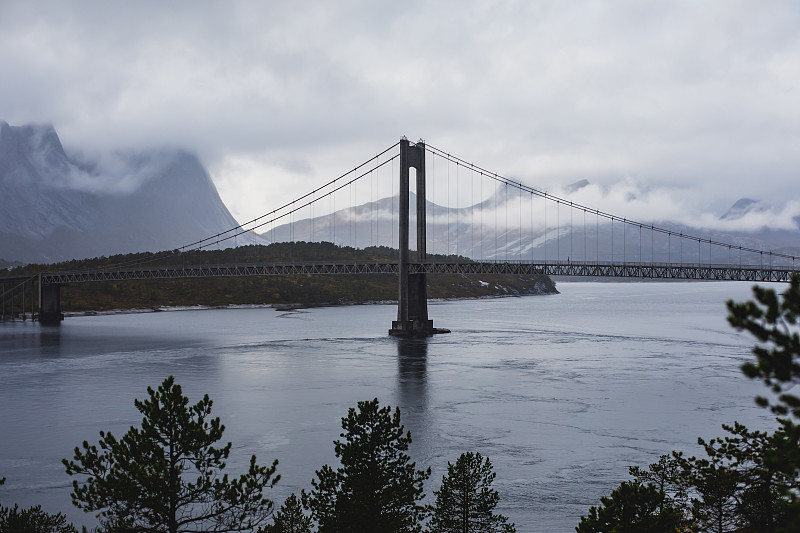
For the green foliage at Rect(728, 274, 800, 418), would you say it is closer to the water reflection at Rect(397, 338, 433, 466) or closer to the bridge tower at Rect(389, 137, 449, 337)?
the water reflection at Rect(397, 338, 433, 466)

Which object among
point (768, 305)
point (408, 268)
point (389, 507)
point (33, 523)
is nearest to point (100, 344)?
point (408, 268)

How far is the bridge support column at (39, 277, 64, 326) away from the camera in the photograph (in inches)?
3810

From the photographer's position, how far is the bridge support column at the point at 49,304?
9676 centimetres

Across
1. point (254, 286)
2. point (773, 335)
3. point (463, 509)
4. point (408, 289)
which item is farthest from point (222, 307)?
point (773, 335)

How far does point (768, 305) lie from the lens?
556cm

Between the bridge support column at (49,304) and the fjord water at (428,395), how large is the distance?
20.1m

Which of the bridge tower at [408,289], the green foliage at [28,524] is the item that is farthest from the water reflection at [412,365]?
the green foliage at [28,524]

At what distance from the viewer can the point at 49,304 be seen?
97500mm

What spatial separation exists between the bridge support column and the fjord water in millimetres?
20109

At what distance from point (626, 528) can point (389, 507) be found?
4.39 m

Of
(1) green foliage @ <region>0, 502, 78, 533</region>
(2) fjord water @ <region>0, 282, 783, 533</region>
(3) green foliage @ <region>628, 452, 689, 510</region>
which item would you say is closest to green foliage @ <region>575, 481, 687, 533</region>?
(3) green foliage @ <region>628, 452, 689, 510</region>

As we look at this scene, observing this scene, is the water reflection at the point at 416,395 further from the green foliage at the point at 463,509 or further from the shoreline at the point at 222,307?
the shoreline at the point at 222,307

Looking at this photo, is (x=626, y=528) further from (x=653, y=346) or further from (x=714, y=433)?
(x=653, y=346)

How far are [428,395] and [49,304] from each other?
78045 mm
